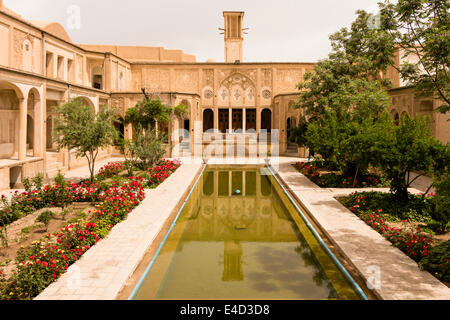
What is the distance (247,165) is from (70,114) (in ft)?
36.4

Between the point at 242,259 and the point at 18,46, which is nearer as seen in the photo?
the point at 242,259

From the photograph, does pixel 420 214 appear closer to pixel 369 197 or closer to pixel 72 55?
pixel 369 197

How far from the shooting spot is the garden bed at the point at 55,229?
5.78 m

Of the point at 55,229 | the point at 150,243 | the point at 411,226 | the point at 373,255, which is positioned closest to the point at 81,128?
the point at 55,229

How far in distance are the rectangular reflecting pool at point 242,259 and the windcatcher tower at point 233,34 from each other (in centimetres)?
2266

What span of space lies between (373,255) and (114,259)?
4.99 metres

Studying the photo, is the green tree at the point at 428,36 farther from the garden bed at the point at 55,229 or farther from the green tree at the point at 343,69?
the garden bed at the point at 55,229

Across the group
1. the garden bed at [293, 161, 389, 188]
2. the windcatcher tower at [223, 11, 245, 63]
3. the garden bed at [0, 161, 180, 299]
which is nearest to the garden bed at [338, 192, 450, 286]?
the garden bed at [293, 161, 389, 188]

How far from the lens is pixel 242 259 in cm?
765

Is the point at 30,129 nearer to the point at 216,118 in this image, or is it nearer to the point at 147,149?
the point at 147,149

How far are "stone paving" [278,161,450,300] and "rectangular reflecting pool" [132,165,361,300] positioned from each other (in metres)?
0.43

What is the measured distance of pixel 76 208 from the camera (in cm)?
1120

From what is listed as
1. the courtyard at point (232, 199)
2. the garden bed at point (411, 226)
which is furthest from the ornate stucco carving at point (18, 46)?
the garden bed at point (411, 226)
